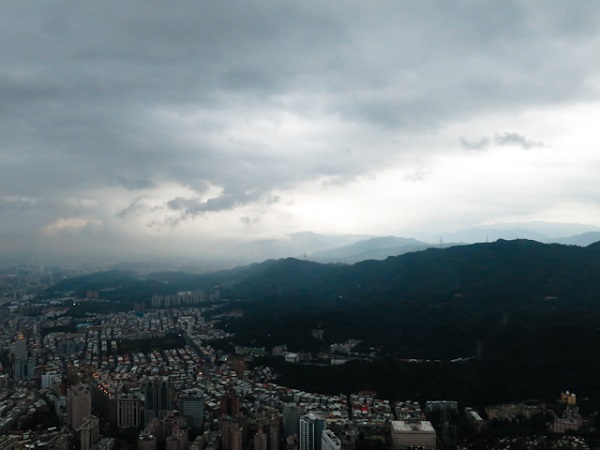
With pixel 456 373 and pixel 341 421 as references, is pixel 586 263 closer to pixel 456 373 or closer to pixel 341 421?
pixel 456 373

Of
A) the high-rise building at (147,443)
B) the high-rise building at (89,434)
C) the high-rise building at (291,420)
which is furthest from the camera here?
the high-rise building at (291,420)

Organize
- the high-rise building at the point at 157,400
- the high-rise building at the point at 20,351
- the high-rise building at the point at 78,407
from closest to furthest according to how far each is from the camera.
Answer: the high-rise building at the point at 78,407, the high-rise building at the point at 157,400, the high-rise building at the point at 20,351

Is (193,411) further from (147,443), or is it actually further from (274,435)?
(274,435)

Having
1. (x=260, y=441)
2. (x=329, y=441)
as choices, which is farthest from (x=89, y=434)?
→ (x=329, y=441)

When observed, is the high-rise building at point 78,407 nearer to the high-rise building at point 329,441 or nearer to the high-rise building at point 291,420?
the high-rise building at point 291,420

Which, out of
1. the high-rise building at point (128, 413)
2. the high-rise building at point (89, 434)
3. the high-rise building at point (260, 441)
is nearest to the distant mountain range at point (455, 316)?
the high-rise building at point (260, 441)

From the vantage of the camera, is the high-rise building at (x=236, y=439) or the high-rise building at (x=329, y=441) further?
the high-rise building at (x=236, y=439)
